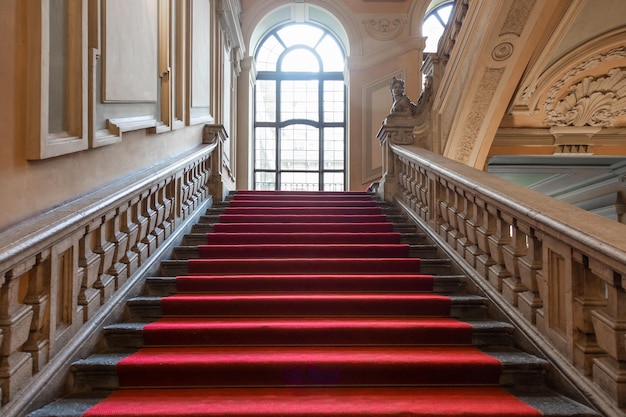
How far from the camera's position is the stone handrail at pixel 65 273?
2.25 meters

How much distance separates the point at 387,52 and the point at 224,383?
9.24 m

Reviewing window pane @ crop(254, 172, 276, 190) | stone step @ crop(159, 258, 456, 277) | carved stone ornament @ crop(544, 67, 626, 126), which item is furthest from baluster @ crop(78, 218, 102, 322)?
window pane @ crop(254, 172, 276, 190)

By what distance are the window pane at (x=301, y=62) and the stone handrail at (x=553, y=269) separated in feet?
29.1

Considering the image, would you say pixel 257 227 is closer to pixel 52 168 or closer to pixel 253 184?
pixel 52 168

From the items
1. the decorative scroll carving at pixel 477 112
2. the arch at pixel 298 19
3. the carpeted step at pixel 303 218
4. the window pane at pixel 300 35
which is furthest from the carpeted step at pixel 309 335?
the window pane at pixel 300 35

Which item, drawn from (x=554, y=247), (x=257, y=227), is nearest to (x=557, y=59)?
(x=257, y=227)

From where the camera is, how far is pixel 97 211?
2.93m

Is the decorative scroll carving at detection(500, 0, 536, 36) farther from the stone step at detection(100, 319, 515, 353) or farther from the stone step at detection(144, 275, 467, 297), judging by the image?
the stone step at detection(100, 319, 515, 353)

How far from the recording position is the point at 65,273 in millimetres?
2730

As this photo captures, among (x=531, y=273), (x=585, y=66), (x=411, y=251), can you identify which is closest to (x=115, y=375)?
(x=531, y=273)

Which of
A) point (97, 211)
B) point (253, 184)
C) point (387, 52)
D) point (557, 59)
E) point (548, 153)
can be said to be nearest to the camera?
point (97, 211)

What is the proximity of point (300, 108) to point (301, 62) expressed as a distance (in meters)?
1.03

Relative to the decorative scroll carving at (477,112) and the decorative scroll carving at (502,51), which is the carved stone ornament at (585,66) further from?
the decorative scroll carving at (502,51)

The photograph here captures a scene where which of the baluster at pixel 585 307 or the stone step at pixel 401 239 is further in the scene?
the stone step at pixel 401 239
